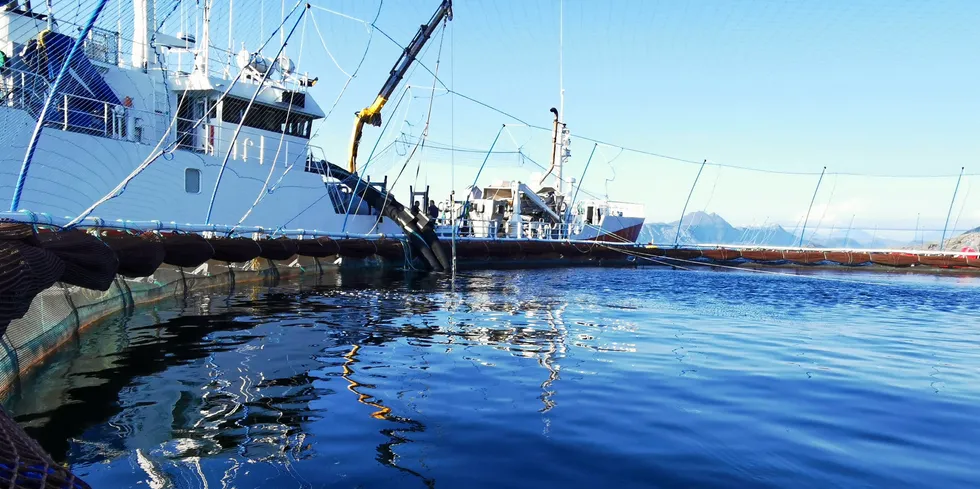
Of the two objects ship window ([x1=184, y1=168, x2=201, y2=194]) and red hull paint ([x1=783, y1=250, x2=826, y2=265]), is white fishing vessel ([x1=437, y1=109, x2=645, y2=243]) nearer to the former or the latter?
red hull paint ([x1=783, y1=250, x2=826, y2=265])

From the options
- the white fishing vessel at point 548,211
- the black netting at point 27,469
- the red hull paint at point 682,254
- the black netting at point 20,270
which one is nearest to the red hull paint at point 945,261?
the red hull paint at point 682,254

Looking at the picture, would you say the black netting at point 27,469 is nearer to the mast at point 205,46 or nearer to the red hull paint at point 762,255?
the mast at point 205,46

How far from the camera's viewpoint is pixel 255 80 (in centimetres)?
2909

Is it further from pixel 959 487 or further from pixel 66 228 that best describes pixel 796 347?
pixel 66 228

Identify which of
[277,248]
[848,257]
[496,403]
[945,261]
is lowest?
[496,403]

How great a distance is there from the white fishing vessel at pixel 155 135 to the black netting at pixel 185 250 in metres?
1.90

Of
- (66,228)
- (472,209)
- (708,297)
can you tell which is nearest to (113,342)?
(66,228)

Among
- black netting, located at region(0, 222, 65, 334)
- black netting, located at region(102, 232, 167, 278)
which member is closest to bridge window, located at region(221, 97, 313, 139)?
black netting, located at region(102, 232, 167, 278)

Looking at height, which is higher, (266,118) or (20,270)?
(266,118)

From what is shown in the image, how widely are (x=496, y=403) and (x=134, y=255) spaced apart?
7731mm

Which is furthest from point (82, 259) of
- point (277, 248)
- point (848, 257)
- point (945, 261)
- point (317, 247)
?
point (945, 261)

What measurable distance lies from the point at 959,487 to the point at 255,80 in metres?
28.6

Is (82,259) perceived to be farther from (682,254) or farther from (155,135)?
(682,254)

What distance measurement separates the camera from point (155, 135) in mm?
25109
